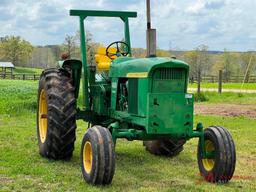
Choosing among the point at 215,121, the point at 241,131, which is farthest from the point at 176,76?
the point at 215,121

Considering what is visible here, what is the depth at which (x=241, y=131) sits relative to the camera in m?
12.5

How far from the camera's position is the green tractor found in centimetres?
673

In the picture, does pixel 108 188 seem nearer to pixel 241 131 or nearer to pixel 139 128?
pixel 139 128

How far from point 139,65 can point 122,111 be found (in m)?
0.99

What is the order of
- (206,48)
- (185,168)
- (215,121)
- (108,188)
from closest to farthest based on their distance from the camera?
(108,188) < (185,168) < (215,121) < (206,48)

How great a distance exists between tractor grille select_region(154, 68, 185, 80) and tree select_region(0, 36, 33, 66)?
10033 cm

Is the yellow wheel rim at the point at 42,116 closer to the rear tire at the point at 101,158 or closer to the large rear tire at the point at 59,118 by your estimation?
Result: the large rear tire at the point at 59,118

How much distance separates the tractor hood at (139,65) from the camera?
22.1ft

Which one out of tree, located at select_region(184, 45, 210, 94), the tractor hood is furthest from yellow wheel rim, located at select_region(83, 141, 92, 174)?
tree, located at select_region(184, 45, 210, 94)

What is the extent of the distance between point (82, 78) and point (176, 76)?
98.6 inches

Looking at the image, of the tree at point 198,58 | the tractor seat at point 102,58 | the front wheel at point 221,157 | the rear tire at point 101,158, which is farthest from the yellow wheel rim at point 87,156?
the tree at point 198,58

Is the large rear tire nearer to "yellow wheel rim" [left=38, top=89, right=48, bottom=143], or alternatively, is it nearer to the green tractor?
the green tractor

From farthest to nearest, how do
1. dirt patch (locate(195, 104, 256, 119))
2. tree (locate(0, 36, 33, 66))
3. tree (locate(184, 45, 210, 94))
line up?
tree (locate(0, 36, 33, 66)) < tree (locate(184, 45, 210, 94)) < dirt patch (locate(195, 104, 256, 119))

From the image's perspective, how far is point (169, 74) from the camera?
684cm
